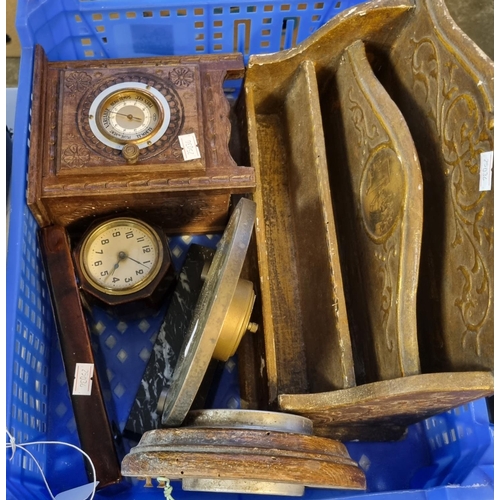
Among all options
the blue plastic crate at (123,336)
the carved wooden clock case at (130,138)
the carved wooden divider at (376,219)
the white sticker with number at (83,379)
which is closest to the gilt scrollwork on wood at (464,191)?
the carved wooden divider at (376,219)

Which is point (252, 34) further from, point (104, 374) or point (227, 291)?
point (104, 374)

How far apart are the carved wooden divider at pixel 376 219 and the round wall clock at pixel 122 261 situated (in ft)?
0.93

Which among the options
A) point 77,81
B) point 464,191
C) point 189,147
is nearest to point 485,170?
point 464,191

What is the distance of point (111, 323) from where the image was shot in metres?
1.47

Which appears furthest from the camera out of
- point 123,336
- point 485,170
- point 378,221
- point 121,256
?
point 123,336

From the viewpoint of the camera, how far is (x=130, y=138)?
1259 millimetres

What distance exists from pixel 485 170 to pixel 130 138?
2.71ft

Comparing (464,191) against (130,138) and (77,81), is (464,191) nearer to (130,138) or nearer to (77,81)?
(130,138)

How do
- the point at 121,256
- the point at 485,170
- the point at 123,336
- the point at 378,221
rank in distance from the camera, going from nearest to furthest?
the point at 485,170 → the point at 378,221 → the point at 121,256 → the point at 123,336

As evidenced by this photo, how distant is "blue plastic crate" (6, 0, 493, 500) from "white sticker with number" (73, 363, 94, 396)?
11 cm

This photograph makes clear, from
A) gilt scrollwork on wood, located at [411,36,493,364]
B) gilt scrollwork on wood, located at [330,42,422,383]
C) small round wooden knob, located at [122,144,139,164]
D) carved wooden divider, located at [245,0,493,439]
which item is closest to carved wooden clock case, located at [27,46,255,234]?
small round wooden knob, located at [122,144,139,164]

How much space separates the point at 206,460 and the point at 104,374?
64 cm

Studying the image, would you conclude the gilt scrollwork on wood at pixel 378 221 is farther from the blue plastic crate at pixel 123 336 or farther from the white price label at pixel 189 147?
the white price label at pixel 189 147

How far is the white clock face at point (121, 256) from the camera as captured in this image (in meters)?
1.29
